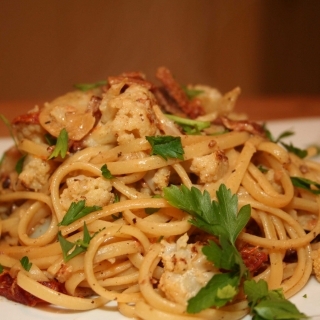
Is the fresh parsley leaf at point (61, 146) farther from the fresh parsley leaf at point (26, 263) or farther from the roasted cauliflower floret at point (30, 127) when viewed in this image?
the fresh parsley leaf at point (26, 263)

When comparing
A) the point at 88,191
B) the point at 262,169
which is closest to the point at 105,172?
the point at 88,191

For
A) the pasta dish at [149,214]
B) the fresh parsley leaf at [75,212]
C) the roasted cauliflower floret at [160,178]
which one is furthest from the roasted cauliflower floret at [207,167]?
the fresh parsley leaf at [75,212]

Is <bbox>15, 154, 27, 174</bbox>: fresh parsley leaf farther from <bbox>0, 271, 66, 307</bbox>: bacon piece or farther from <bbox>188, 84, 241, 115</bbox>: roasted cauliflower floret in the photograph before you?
<bbox>188, 84, 241, 115</bbox>: roasted cauliflower floret

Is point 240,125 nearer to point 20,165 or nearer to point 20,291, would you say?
point 20,165

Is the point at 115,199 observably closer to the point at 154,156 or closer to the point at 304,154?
the point at 154,156

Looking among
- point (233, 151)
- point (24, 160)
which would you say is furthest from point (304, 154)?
point (24, 160)

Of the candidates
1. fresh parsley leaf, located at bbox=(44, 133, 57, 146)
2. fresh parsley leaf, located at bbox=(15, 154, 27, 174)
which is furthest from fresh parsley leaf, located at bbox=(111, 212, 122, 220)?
fresh parsley leaf, located at bbox=(15, 154, 27, 174)

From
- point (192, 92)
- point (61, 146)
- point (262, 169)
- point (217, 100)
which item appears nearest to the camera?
point (61, 146)
